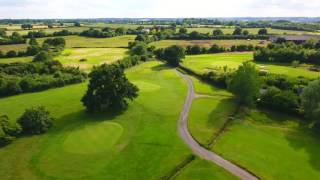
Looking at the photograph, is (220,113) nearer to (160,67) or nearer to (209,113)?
(209,113)

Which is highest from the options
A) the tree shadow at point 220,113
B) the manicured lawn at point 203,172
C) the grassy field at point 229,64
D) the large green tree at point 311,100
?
the large green tree at point 311,100

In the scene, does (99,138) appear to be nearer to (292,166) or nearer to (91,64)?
(292,166)

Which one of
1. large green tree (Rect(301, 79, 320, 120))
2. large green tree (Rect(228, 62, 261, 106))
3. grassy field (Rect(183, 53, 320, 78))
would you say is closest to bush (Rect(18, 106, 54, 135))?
large green tree (Rect(228, 62, 261, 106))

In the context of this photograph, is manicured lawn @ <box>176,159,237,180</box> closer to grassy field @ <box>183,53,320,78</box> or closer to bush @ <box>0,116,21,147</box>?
bush @ <box>0,116,21,147</box>

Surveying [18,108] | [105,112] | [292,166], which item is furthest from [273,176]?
[18,108]

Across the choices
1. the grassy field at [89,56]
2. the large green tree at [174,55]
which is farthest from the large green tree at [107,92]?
the large green tree at [174,55]

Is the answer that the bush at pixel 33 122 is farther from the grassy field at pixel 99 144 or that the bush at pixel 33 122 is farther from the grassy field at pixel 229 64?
the grassy field at pixel 229 64

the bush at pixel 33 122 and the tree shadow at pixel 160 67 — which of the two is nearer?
the bush at pixel 33 122
